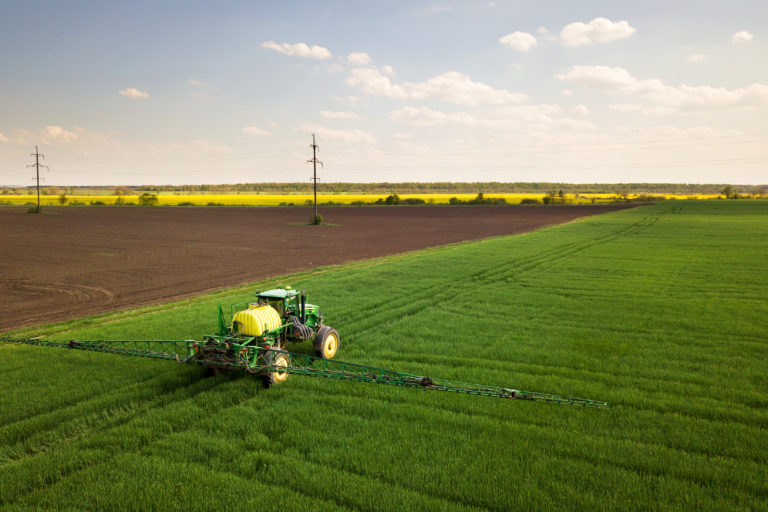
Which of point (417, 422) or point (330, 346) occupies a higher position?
point (330, 346)

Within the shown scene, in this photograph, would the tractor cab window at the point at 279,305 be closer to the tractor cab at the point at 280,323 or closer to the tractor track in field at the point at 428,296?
the tractor cab at the point at 280,323

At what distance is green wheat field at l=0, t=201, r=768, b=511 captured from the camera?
21.7ft

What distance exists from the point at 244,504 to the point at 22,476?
12.0 ft

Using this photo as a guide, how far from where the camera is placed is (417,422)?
8.67m

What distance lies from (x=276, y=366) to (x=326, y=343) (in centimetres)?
223

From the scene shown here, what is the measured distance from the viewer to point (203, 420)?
8719 millimetres

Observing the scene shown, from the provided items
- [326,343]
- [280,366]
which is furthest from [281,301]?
[280,366]

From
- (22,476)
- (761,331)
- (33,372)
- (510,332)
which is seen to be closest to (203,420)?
(22,476)

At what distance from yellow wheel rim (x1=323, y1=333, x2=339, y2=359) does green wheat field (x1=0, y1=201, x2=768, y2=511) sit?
2.99 feet

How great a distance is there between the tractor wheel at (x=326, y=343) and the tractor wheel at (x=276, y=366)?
1.15 m

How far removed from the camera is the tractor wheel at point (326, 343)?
11805 millimetres

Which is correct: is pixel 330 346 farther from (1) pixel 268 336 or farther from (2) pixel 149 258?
(2) pixel 149 258

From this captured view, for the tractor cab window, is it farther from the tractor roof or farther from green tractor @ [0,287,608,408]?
the tractor roof

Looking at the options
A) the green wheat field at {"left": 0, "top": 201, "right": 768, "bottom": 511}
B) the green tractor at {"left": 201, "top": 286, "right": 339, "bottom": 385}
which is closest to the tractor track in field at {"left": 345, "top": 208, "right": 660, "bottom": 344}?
the green wheat field at {"left": 0, "top": 201, "right": 768, "bottom": 511}
